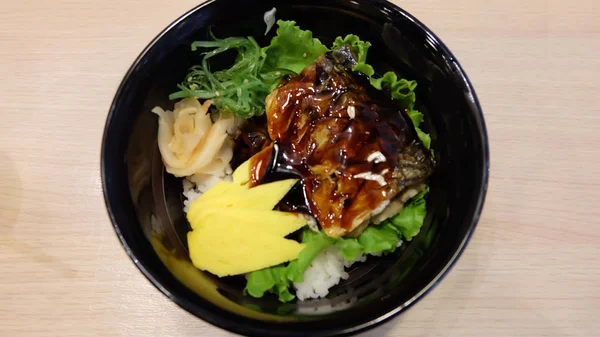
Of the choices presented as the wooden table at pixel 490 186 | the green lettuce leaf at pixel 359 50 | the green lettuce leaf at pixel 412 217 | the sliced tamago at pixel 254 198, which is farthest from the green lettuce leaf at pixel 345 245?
the green lettuce leaf at pixel 359 50

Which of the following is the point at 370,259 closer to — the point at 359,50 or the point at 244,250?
the point at 244,250

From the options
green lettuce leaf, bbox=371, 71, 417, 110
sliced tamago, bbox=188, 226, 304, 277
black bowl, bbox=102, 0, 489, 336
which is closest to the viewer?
black bowl, bbox=102, 0, 489, 336

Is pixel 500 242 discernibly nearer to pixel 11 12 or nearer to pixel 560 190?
pixel 560 190

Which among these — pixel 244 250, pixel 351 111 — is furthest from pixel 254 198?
pixel 351 111

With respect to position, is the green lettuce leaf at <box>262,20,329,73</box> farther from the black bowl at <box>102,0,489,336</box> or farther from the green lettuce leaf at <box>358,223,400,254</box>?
the green lettuce leaf at <box>358,223,400,254</box>

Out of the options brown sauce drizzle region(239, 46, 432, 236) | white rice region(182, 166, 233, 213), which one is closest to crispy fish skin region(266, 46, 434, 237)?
brown sauce drizzle region(239, 46, 432, 236)

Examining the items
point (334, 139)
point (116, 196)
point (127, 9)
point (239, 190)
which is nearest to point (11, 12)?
point (127, 9)
